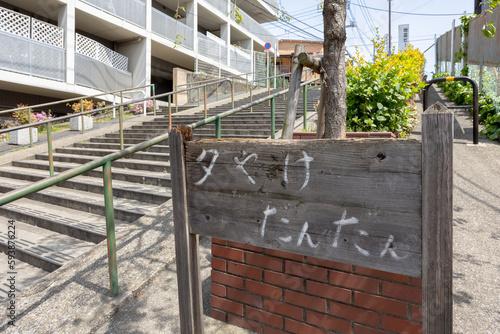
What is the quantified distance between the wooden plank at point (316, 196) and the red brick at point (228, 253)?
0.67m

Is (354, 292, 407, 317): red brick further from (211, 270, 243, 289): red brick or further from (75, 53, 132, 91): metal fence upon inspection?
(75, 53, 132, 91): metal fence

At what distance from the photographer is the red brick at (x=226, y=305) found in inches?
80.0

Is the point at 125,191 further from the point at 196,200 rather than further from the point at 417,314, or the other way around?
the point at 417,314

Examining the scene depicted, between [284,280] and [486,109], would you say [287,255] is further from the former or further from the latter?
[486,109]

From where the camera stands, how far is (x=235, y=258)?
201 centimetres

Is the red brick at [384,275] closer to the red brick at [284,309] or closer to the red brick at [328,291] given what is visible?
the red brick at [328,291]

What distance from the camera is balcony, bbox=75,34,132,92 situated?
37.3ft

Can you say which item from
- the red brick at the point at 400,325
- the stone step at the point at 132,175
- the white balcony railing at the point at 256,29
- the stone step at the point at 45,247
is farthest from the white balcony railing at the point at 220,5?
the red brick at the point at 400,325

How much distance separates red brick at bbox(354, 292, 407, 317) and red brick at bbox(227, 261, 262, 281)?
57 cm

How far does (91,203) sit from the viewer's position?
4.46m

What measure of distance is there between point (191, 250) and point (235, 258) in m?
0.64

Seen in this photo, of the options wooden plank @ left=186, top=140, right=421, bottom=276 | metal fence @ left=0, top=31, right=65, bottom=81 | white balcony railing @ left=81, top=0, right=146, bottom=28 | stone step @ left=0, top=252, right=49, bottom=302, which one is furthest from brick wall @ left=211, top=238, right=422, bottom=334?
white balcony railing @ left=81, top=0, right=146, bottom=28

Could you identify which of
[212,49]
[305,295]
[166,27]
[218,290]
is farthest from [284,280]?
[212,49]

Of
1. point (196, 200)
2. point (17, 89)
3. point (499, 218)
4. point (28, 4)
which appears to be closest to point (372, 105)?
point (499, 218)
